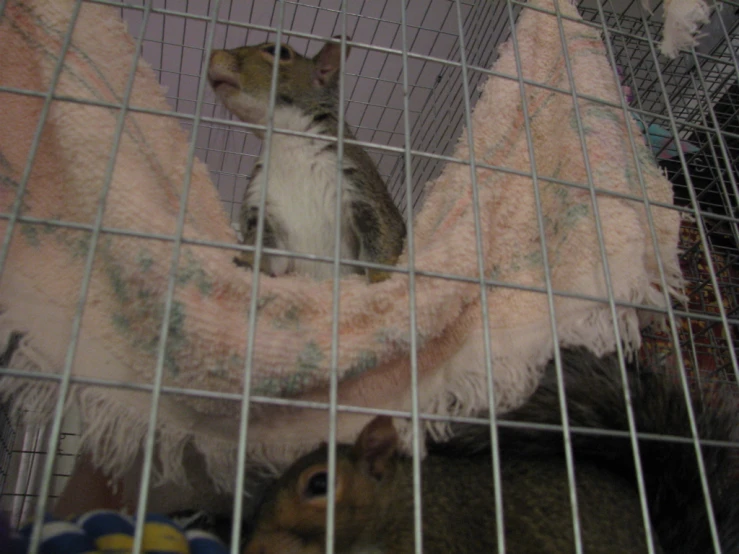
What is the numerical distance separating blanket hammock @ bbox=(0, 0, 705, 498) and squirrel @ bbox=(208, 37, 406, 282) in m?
0.23

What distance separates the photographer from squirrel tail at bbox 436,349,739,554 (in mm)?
830

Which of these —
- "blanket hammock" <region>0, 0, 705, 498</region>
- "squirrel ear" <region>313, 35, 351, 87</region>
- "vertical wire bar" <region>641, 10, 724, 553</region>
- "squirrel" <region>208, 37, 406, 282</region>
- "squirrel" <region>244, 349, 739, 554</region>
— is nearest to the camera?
"vertical wire bar" <region>641, 10, 724, 553</region>

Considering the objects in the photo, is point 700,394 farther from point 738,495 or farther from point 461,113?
point 461,113

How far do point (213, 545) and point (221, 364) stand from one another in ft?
0.67

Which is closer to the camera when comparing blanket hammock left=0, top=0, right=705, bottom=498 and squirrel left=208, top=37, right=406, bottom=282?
blanket hammock left=0, top=0, right=705, bottom=498

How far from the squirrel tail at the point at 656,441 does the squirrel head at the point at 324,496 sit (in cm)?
13

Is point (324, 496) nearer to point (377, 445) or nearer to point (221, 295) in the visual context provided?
point (377, 445)

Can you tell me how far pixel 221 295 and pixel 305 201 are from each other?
1.49 feet

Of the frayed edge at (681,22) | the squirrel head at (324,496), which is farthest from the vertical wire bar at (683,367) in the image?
the squirrel head at (324,496)

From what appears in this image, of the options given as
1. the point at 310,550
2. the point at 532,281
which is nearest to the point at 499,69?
the point at 532,281

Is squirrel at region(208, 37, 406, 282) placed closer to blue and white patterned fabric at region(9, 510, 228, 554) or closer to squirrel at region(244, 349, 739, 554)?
squirrel at region(244, 349, 739, 554)

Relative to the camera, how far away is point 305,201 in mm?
1167

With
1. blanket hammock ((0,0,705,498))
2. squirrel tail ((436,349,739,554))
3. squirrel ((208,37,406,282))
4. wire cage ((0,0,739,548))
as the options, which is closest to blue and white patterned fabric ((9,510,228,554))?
blanket hammock ((0,0,705,498))

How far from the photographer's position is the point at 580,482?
0.87m
